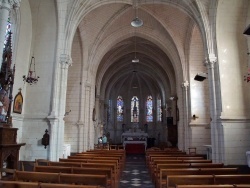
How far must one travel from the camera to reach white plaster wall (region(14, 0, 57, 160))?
35.6 ft

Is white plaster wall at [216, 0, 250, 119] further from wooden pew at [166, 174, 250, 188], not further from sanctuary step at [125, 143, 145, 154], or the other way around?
sanctuary step at [125, 143, 145, 154]

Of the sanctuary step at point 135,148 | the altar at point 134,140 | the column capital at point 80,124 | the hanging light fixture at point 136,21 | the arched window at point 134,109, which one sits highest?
the hanging light fixture at point 136,21

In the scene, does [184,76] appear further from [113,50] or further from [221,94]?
[113,50]

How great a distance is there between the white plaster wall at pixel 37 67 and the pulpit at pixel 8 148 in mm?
2471

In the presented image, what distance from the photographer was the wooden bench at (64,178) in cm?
501

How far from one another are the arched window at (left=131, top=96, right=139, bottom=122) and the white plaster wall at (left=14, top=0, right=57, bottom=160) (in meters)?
24.7

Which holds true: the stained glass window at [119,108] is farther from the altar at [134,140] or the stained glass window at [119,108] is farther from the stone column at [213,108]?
the stone column at [213,108]

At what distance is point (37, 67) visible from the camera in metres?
11.6

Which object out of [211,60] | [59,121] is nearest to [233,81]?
[211,60]

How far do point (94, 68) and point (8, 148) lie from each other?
12250 mm

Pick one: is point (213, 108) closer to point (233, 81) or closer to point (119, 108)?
point (233, 81)

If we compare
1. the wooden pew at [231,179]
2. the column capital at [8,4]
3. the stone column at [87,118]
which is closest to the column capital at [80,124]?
the stone column at [87,118]

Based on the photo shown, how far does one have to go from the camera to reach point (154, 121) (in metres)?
34.8

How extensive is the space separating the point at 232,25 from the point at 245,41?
102cm
